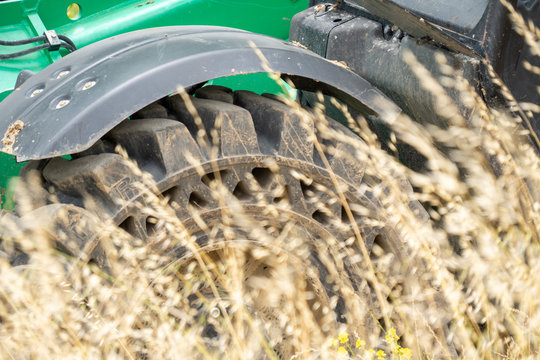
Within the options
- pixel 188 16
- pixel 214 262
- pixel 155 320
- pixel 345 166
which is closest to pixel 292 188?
pixel 345 166

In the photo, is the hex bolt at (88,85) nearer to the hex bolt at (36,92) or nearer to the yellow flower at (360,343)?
the hex bolt at (36,92)

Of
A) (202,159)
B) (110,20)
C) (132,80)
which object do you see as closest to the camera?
(132,80)

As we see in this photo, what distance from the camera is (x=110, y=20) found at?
2.23 meters

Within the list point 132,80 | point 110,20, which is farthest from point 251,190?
point 110,20

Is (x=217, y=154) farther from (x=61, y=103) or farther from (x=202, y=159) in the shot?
(x=61, y=103)

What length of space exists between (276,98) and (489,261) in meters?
0.83

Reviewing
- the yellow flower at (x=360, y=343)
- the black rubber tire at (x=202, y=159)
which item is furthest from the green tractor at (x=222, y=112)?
the yellow flower at (x=360, y=343)

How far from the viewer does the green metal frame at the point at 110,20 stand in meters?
2.05

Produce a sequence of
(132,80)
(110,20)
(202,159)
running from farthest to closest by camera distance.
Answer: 1. (110,20)
2. (202,159)
3. (132,80)

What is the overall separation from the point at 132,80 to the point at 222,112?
0.24 m

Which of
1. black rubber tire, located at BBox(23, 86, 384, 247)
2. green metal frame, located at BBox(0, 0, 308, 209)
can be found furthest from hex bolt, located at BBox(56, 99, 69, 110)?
green metal frame, located at BBox(0, 0, 308, 209)

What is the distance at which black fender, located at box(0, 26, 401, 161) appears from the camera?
4.43ft

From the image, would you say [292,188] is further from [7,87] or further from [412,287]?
[7,87]

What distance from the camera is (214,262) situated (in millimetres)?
1712
